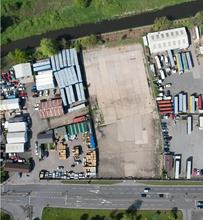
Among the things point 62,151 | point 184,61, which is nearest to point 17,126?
point 62,151

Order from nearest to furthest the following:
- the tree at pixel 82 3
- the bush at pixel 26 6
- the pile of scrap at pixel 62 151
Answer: the tree at pixel 82 3 → the pile of scrap at pixel 62 151 → the bush at pixel 26 6

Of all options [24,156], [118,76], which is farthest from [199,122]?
[24,156]

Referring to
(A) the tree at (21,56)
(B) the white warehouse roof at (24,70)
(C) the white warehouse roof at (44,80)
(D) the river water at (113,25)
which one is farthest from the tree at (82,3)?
(B) the white warehouse roof at (24,70)

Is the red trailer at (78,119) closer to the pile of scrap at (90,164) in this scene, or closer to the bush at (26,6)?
the pile of scrap at (90,164)

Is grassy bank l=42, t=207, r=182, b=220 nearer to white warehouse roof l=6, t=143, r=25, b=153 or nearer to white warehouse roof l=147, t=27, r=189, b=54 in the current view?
white warehouse roof l=6, t=143, r=25, b=153

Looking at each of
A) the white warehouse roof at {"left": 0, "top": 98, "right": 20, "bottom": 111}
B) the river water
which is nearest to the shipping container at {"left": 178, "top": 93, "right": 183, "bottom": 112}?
the river water

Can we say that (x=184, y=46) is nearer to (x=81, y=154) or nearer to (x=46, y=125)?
(x=81, y=154)

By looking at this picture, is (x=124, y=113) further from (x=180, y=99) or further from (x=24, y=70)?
(x=24, y=70)
